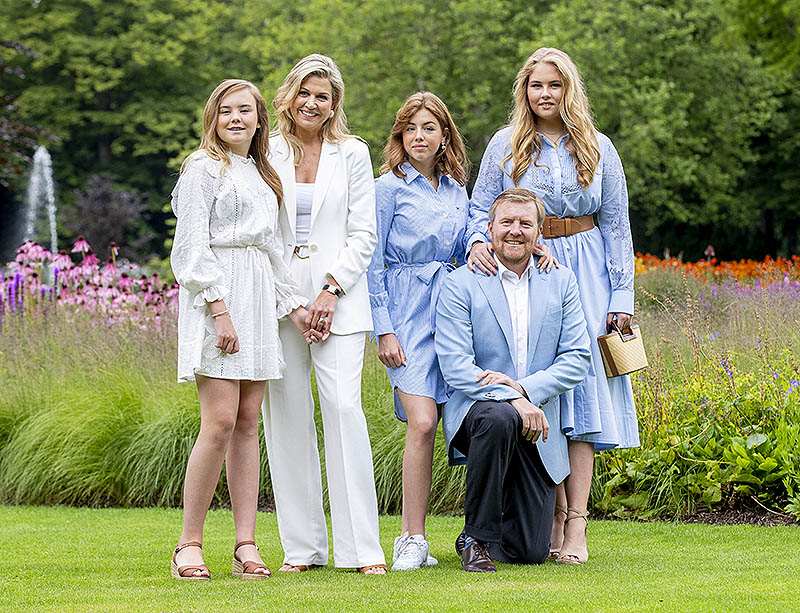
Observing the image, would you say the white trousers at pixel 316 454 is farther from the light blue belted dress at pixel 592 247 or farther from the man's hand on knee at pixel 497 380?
the light blue belted dress at pixel 592 247

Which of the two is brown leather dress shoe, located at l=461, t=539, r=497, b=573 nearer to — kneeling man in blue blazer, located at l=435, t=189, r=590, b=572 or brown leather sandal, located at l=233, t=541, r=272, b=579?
kneeling man in blue blazer, located at l=435, t=189, r=590, b=572

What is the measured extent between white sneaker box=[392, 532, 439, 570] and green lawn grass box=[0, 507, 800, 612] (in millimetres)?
73

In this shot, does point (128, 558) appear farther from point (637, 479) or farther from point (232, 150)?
point (637, 479)

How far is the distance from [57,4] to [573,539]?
34007mm

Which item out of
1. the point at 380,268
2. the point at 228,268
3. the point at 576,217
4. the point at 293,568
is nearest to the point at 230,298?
the point at 228,268

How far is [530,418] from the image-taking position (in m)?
4.64

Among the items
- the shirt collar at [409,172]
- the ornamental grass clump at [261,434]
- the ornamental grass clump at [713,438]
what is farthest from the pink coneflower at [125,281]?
the shirt collar at [409,172]

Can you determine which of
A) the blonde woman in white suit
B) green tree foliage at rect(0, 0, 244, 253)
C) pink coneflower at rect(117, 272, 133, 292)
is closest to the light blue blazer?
the blonde woman in white suit

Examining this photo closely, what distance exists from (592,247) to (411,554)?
61.9 inches

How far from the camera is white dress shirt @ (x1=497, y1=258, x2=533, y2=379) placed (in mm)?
A: 4859

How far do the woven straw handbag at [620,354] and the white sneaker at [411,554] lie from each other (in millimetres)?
1107

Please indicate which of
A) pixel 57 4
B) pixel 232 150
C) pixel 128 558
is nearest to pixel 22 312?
pixel 128 558

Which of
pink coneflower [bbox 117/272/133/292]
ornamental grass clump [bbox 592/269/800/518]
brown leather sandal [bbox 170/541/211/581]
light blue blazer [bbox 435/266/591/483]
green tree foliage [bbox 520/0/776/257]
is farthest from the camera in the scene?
green tree foliage [bbox 520/0/776/257]

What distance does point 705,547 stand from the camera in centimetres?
528
